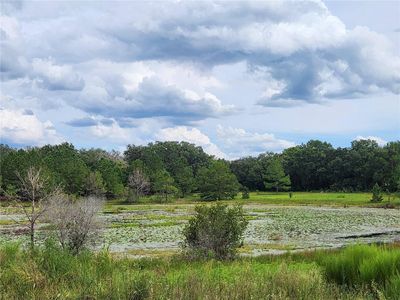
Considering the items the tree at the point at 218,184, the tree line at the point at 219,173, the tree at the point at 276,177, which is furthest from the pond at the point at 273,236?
the tree at the point at 276,177

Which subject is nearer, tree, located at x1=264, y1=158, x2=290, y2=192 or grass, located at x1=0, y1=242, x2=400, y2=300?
grass, located at x1=0, y1=242, x2=400, y2=300

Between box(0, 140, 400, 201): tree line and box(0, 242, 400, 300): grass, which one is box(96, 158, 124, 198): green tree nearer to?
box(0, 140, 400, 201): tree line

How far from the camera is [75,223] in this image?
21.4m

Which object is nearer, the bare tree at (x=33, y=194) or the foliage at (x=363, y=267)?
the foliage at (x=363, y=267)

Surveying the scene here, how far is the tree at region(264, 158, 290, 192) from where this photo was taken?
111806 millimetres

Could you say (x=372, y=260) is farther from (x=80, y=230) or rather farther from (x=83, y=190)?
(x=83, y=190)

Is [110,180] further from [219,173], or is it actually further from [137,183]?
[219,173]

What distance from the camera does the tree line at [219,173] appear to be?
9194 cm

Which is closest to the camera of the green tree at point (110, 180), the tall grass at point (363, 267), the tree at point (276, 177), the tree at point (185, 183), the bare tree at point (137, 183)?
the tall grass at point (363, 267)

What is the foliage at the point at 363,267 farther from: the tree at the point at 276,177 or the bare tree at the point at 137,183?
the tree at the point at 276,177

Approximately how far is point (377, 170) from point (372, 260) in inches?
3907

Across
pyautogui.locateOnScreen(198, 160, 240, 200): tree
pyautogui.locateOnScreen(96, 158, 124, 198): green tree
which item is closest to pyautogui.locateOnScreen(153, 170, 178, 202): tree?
pyautogui.locateOnScreen(198, 160, 240, 200): tree

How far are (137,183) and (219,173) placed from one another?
52.4 ft

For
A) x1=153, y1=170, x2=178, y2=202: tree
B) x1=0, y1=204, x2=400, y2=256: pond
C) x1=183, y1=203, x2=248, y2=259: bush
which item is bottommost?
x1=0, y1=204, x2=400, y2=256: pond
